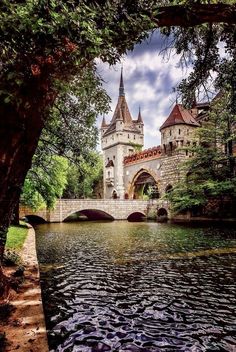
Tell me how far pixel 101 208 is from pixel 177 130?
12.6 metres

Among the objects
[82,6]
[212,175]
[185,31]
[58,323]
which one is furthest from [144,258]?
[212,175]

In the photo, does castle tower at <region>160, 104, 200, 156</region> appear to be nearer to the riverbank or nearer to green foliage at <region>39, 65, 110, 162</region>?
green foliage at <region>39, 65, 110, 162</region>

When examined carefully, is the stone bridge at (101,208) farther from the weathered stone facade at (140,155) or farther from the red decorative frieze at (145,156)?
the red decorative frieze at (145,156)

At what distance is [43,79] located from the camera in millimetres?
3375

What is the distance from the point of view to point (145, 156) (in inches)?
1646

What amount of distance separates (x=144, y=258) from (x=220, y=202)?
1905cm

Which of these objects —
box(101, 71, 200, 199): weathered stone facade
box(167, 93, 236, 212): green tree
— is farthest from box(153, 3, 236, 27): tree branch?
box(101, 71, 200, 199): weathered stone facade

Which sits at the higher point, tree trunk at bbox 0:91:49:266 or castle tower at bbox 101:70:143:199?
castle tower at bbox 101:70:143:199

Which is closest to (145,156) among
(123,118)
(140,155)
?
(140,155)

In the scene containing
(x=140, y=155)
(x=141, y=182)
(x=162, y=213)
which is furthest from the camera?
(x=141, y=182)

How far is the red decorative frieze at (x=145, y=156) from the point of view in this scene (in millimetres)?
39416

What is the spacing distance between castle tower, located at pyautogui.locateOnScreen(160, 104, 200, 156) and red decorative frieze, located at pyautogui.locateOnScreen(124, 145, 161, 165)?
11.9 feet

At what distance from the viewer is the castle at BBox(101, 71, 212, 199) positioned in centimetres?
3403

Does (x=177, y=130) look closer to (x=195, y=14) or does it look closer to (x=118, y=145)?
(x=118, y=145)
